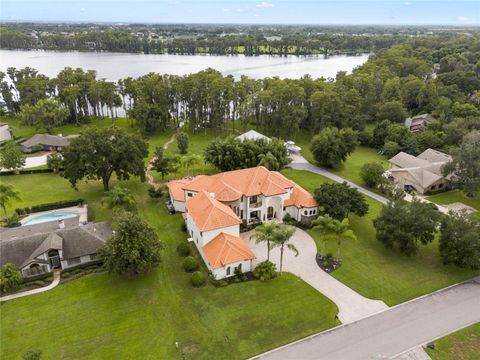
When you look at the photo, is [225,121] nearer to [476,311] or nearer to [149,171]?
[149,171]

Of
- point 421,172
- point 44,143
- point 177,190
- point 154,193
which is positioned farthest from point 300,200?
point 44,143

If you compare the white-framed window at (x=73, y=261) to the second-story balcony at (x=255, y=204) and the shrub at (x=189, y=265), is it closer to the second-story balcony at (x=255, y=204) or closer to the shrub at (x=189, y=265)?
the shrub at (x=189, y=265)

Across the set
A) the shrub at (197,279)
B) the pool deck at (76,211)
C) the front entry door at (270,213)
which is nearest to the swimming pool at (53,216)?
the pool deck at (76,211)

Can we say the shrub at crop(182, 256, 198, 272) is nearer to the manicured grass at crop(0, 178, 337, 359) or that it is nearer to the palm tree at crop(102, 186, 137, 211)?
the manicured grass at crop(0, 178, 337, 359)

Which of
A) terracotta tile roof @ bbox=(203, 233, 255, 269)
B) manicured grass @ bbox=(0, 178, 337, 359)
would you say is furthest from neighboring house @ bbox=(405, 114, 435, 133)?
terracotta tile roof @ bbox=(203, 233, 255, 269)

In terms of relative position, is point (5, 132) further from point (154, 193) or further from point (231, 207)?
point (231, 207)

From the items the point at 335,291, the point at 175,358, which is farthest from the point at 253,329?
the point at 335,291
